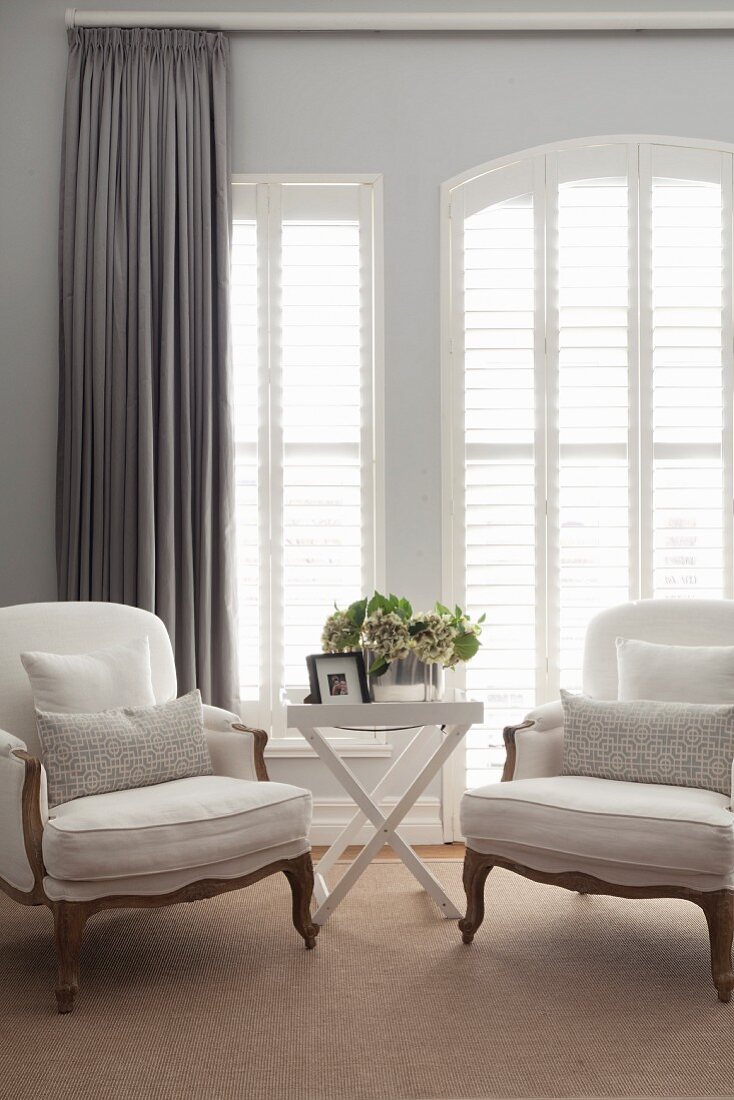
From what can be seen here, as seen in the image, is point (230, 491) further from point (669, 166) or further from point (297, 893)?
point (669, 166)

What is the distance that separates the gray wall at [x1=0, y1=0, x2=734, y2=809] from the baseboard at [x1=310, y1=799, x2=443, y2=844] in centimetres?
15

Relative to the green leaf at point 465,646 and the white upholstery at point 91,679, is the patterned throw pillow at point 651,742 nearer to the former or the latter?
the green leaf at point 465,646

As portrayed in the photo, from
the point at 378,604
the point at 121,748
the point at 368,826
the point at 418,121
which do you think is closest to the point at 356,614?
the point at 378,604

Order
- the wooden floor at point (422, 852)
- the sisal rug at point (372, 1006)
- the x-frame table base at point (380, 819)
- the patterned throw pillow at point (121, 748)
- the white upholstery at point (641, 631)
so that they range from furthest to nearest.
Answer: the wooden floor at point (422, 852), the white upholstery at point (641, 631), the x-frame table base at point (380, 819), the patterned throw pillow at point (121, 748), the sisal rug at point (372, 1006)

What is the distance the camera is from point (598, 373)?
153 inches

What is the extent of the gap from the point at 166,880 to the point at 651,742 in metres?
1.45

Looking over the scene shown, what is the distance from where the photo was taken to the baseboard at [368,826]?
3869 mm

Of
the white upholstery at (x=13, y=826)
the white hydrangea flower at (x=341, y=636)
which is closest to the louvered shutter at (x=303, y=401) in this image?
the white hydrangea flower at (x=341, y=636)

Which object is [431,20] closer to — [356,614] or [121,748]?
[356,614]

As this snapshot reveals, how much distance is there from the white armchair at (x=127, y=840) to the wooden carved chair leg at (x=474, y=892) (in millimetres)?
451

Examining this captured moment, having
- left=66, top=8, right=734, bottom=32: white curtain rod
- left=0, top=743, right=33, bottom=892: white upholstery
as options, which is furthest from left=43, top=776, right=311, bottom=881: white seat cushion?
left=66, top=8, right=734, bottom=32: white curtain rod

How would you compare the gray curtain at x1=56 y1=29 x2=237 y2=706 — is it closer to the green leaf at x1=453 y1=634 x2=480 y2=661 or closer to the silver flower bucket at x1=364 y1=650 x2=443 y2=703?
the silver flower bucket at x1=364 y1=650 x2=443 y2=703

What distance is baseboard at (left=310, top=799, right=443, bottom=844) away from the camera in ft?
12.7

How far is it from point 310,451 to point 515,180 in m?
1.38
